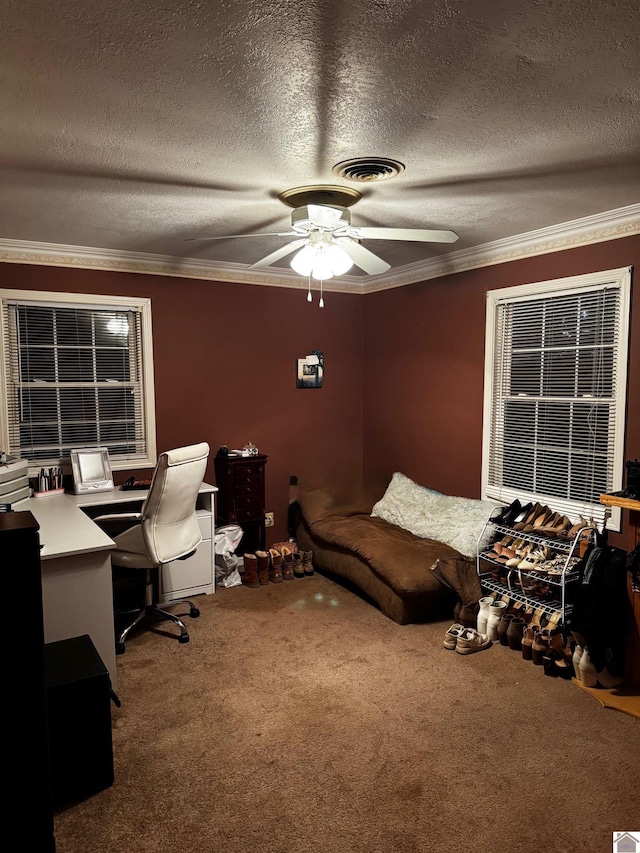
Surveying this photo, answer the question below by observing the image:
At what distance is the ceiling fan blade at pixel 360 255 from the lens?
288 centimetres

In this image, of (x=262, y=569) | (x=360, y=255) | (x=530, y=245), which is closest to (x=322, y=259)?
(x=360, y=255)

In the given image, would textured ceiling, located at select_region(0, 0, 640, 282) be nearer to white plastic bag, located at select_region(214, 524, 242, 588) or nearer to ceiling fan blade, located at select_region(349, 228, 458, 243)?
ceiling fan blade, located at select_region(349, 228, 458, 243)

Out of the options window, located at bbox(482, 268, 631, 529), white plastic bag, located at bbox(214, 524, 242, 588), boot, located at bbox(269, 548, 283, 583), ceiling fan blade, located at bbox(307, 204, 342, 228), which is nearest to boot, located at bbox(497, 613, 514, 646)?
window, located at bbox(482, 268, 631, 529)

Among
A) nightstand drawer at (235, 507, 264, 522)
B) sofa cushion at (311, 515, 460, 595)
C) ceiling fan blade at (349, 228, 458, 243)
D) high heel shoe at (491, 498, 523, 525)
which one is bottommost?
sofa cushion at (311, 515, 460, 595)

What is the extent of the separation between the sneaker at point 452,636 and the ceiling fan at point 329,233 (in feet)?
7.21

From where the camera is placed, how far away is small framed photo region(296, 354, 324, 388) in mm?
5121

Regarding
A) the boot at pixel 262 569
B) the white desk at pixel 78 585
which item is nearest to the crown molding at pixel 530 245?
the boot at pixel 262 569

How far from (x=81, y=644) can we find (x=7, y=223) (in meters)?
2.55

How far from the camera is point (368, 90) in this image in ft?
6.11

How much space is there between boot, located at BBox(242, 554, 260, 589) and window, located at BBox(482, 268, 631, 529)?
189 centimetres

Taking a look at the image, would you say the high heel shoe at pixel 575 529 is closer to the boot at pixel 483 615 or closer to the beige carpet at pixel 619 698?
the boot at pixel 483 615

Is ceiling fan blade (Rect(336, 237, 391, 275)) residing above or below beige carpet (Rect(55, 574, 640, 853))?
above

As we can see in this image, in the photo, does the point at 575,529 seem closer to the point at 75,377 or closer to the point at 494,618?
the point at 494,618

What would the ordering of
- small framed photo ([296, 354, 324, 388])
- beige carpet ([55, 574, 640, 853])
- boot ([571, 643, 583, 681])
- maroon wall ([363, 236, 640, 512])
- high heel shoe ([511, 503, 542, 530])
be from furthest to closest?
small framed photo ([296, 354, 324, 388])
maroon wall ([363, 236, 640, 512])
high heel shoe ([511, 503, 542, 530])
boot ([571, 643, 583, 681])
beige carpet ([55, 574, 640, 853])
